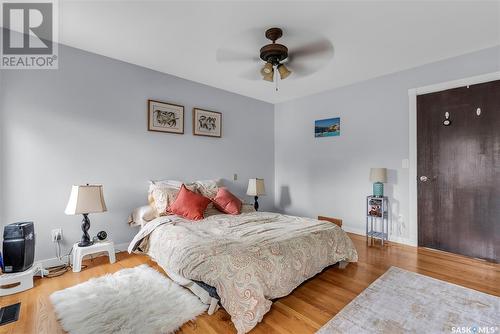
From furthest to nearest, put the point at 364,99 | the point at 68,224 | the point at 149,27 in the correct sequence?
the point at 364,99 < the point at 68,224 < the point at 149,27

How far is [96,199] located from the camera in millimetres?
2598

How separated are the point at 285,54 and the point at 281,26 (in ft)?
0.84

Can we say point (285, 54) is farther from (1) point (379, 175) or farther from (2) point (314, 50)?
(1) point (379, 175)

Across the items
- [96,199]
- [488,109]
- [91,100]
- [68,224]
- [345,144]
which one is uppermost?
[91,100]

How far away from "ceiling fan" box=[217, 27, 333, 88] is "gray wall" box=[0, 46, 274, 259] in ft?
4.00

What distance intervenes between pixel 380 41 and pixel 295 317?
288cm

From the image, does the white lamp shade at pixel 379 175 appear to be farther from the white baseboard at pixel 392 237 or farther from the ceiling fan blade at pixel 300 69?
the ceiling fan blade at pixel 300 69

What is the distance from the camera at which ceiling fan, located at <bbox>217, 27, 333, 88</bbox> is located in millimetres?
2408

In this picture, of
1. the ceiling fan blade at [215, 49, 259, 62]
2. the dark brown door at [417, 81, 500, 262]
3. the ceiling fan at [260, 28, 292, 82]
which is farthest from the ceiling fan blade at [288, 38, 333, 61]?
the dark brown door at [417, 81, 500, 262]

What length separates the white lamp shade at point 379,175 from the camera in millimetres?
3441

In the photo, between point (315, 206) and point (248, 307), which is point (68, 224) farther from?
point (315, 206)

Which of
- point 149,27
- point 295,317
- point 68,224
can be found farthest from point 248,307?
point 149,27

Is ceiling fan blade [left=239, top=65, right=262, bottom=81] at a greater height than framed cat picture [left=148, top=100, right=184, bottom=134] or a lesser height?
greater

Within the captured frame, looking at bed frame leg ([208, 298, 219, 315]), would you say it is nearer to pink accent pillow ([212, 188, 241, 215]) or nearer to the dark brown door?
pink accent pillow ([212, 188, 241, 215])
